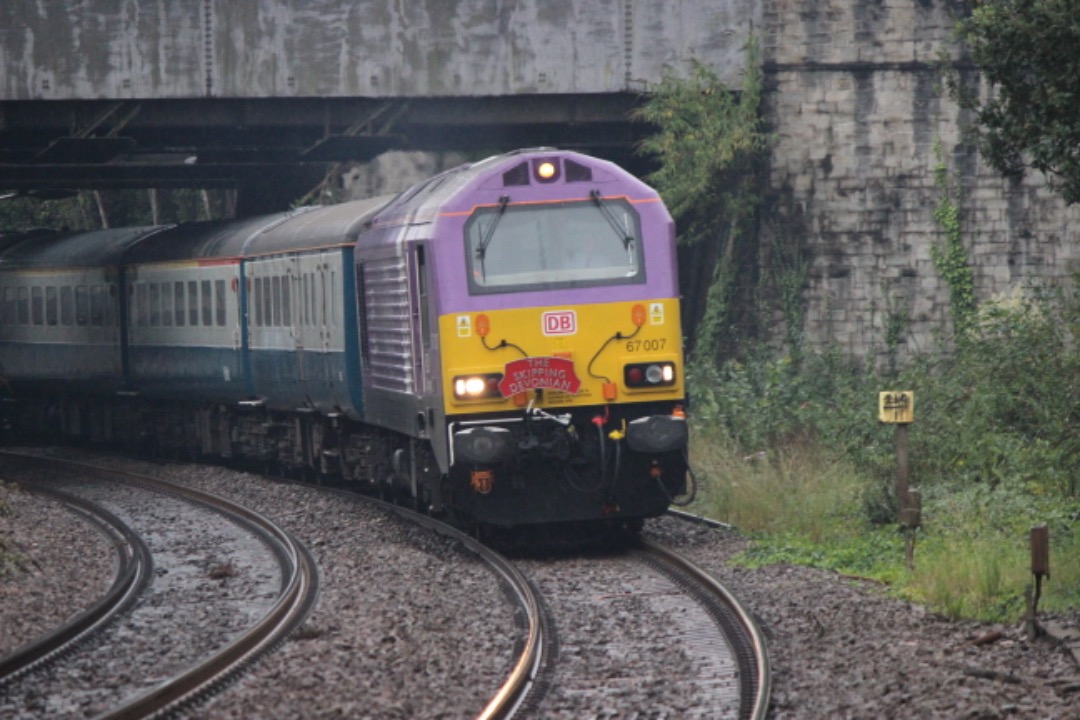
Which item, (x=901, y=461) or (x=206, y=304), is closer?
(x=901, y=461)

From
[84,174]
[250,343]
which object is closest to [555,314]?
[250,343]

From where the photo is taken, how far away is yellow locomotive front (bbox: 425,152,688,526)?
13.8 metres

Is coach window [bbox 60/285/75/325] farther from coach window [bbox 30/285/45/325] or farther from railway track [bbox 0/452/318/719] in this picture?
railway track [bbox 0/452/318/719]

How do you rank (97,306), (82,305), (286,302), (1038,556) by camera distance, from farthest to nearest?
(82,305), (97,306), (286,302), (1038,556)

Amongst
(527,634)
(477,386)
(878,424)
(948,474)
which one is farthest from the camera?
(878,424)

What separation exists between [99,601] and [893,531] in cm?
603

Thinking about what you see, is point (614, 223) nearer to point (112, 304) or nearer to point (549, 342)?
point (549, 342)

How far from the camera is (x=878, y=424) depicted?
17375 mm

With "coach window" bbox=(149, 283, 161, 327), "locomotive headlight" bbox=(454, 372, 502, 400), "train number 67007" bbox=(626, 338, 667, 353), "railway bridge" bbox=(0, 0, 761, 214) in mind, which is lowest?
"locomotive headlight" bbox=(454, 372, 502, 400)

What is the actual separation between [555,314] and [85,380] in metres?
14.7

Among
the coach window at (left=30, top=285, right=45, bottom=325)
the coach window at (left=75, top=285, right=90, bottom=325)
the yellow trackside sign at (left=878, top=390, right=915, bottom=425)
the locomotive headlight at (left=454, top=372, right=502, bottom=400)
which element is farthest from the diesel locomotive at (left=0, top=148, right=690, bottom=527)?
the coach window at (left=30, top=285, right=45, bottom=325)

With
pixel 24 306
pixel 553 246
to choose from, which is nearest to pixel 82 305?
pixel 24 306

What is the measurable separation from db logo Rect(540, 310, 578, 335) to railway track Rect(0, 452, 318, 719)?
2.53 m

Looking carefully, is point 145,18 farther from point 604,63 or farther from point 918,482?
point 918,482
